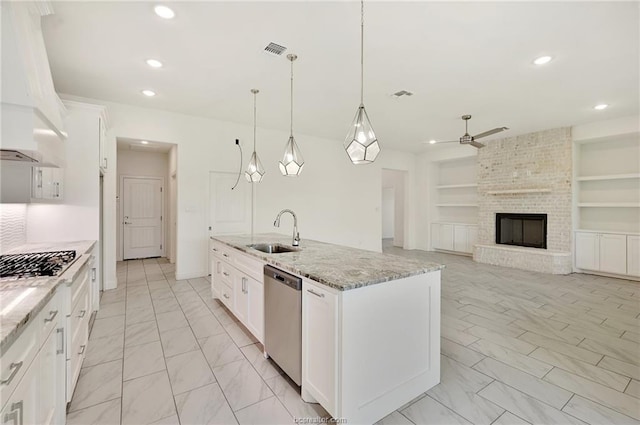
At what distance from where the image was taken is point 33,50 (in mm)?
1870

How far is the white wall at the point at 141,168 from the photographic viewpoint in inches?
268

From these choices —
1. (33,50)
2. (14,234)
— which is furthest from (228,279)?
→ (33,50)

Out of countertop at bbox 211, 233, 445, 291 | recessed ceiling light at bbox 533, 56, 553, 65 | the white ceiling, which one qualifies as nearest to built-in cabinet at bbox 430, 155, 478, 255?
the white ceiling

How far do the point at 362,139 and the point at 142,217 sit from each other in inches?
270

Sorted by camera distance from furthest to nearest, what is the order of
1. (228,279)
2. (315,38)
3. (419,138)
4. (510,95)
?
(419,138) < (510,95) < (228,279) < (315,38)

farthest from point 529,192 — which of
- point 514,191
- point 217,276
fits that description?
point 217,276

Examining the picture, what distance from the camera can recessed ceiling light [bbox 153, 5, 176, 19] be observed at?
2.37 metres

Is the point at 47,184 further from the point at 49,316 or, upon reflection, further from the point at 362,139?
the point at 362,139

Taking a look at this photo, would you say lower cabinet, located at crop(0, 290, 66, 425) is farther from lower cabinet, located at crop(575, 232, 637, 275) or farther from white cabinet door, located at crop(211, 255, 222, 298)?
lower cabinet, located at crop(575, 232, 637, 275)

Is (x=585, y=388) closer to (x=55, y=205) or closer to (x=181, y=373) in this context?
(x=181, y=373)

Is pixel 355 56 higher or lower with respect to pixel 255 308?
higher

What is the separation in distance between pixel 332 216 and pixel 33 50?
5798 mm

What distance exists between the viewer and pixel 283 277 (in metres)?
2.11

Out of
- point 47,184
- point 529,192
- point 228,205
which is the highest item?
point 529,192
